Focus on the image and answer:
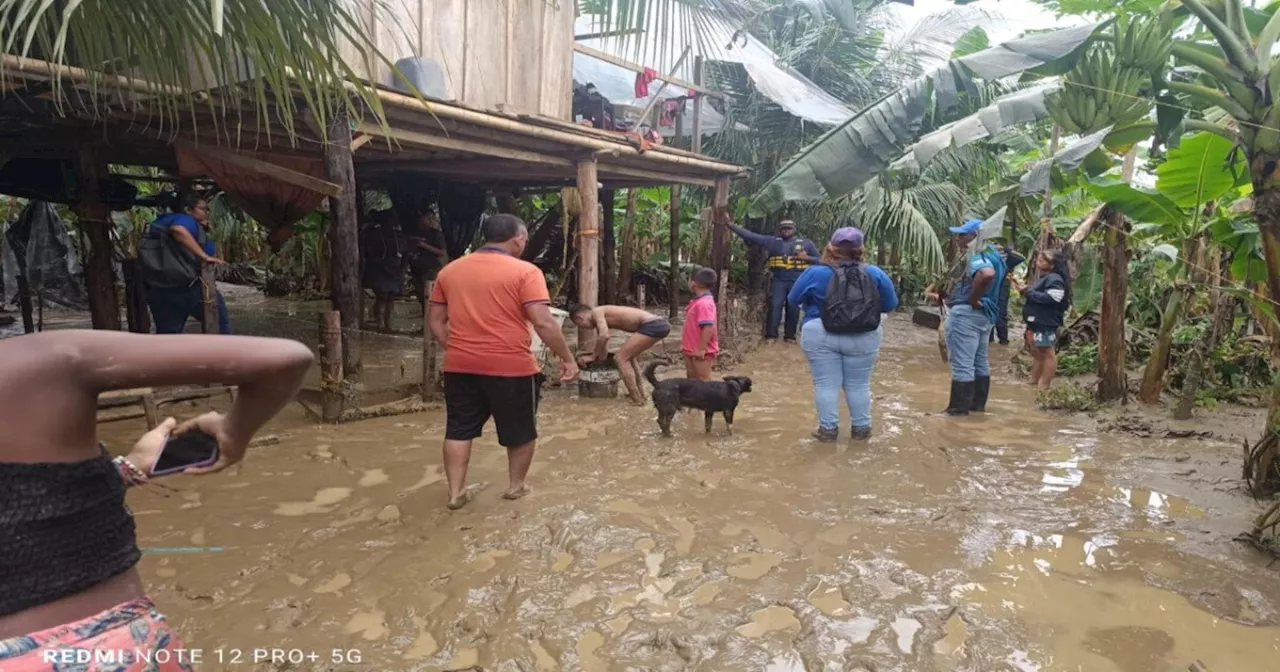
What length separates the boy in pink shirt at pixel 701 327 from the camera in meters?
6.82

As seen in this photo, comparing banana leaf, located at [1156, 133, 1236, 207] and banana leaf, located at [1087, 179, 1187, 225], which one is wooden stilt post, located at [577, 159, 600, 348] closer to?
banana leaf, located at [1087, 179, 1187, 225]

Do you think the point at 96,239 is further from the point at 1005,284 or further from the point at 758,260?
the point at 758,260

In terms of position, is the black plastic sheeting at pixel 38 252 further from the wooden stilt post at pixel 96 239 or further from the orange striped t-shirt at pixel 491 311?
the orange striped t-shirt at pixel 491 311

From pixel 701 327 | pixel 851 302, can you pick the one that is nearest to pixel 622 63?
pixel 701 327

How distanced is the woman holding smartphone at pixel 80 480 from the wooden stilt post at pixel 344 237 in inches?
192

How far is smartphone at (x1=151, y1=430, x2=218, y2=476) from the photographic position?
57.4 inches

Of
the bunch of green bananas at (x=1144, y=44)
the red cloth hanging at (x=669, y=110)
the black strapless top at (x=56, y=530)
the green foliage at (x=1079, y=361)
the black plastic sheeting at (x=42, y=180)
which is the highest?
the red cloth hanging at (x=669, y=110)

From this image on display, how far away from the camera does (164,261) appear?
645cm

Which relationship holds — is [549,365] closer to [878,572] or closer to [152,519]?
[152,519]

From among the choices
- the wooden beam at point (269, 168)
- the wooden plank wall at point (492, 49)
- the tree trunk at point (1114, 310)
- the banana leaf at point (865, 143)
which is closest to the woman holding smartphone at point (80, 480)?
the banana leaf at point (865, 143)

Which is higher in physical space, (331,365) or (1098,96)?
(1098,96)

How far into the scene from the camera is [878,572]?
3518 mm

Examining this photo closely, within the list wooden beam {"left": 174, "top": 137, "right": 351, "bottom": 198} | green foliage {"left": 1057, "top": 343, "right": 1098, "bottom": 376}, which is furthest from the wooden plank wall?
green foliage {"left": 1057, "top": 343, "right": 1098, "bottom": 376}

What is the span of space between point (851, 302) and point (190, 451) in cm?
468
